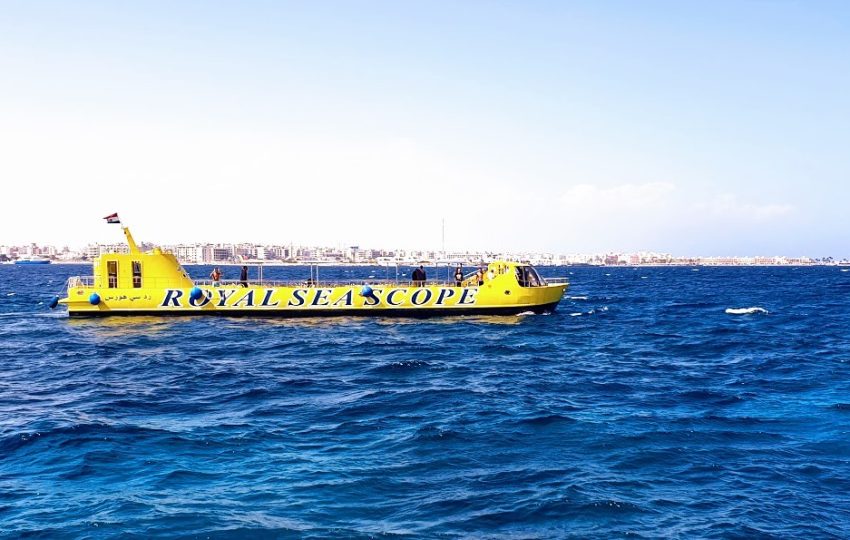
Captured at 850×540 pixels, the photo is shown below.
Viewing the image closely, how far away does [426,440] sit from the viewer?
16250 millimetres

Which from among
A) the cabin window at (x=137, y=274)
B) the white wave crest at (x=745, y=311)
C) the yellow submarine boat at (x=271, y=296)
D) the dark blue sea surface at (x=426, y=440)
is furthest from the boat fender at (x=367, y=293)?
the white wave crest at (x=745, y=311)

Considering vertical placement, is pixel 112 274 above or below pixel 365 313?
above

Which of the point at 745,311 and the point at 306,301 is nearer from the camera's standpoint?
the point at 306,301

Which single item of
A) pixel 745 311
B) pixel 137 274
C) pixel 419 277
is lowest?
pixel 745 311

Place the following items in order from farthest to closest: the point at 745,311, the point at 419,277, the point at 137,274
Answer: the point at 745,311 < the point at 419,277 < the point at 137,274

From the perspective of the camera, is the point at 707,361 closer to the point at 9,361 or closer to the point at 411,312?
the point at 411,312

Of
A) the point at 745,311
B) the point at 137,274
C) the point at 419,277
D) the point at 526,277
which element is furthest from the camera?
the point at 745,311

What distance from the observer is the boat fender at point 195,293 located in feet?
146

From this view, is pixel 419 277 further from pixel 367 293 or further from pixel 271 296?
pixel 271 296

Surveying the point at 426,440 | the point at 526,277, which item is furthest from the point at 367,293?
the point at 426,440

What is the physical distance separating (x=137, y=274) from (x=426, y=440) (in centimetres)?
3484

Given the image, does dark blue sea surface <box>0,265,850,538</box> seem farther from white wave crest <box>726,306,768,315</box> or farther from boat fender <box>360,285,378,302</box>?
white wave crest <box>726,306,768,315</box>

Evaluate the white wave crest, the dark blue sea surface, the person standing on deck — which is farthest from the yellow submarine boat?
the white wave crest

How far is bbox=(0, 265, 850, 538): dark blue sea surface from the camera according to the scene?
1160 cm
